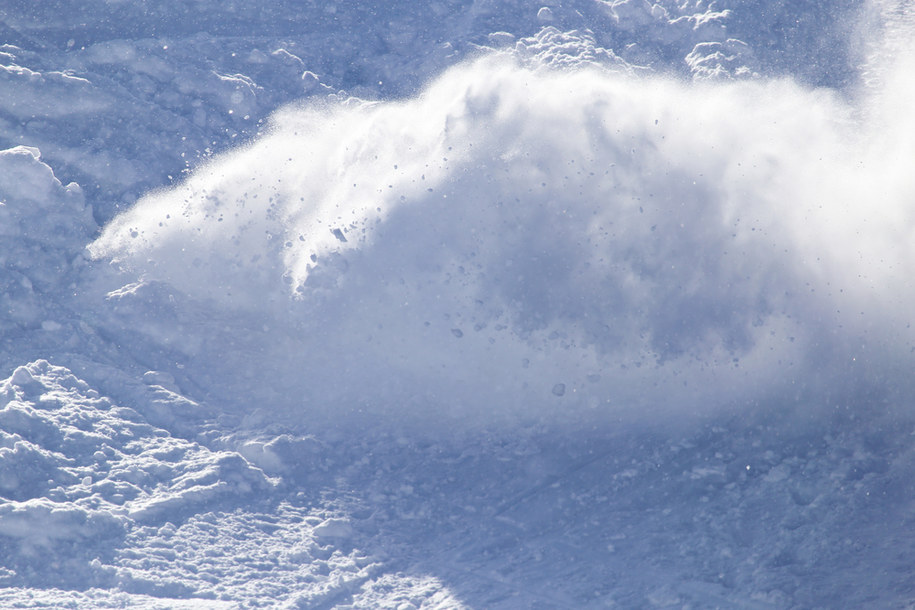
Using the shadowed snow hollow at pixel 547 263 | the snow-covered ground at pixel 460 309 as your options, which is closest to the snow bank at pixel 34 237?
the snow-covered ground at pixel 460 309

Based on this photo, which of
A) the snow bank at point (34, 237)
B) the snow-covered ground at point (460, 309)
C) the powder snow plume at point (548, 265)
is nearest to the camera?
the snow-covered ground at point (460, 309)

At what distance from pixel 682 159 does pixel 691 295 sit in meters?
1.66

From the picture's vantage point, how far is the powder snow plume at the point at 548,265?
1001 centimetres

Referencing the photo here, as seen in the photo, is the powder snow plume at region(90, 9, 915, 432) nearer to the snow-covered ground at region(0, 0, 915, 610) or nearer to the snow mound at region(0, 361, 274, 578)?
the snow-covered ground at region(0, 0, 915, 610)

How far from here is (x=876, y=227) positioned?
1036cm

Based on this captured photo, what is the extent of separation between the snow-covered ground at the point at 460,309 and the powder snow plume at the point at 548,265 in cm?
4

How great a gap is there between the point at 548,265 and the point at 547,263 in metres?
0.03

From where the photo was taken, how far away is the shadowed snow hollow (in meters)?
10.0

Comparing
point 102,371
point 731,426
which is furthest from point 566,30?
point 102,371

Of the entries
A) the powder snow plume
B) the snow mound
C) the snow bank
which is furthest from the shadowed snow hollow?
the snow mound

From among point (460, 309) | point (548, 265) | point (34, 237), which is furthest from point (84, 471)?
point (548, 265)

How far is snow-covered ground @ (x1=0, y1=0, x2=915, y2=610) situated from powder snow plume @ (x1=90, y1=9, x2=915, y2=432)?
4 centimetres

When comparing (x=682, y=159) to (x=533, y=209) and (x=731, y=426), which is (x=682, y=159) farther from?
(x=731, y=426)

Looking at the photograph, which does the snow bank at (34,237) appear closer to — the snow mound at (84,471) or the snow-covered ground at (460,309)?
the snow-covered ground at (460,309)
